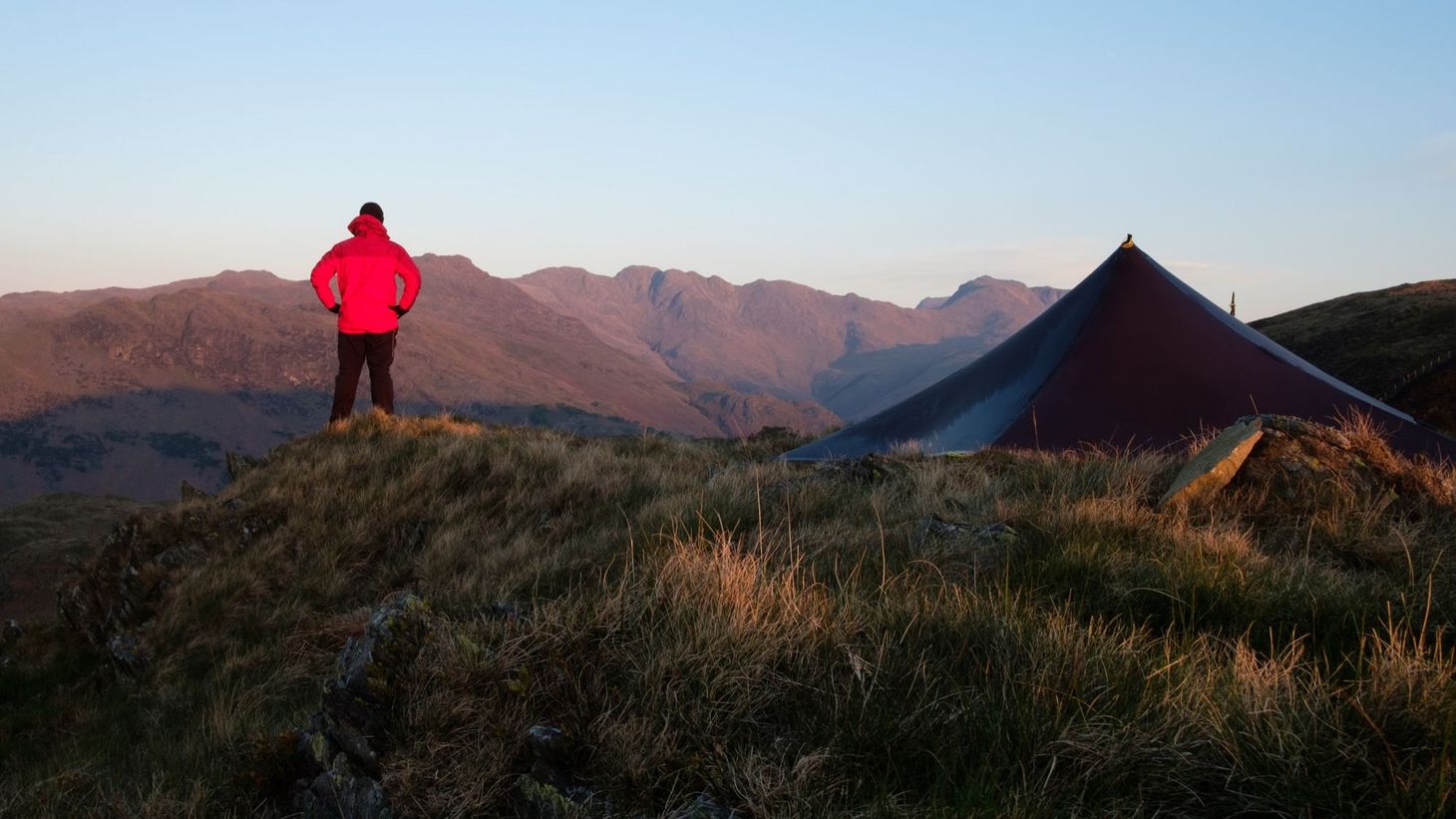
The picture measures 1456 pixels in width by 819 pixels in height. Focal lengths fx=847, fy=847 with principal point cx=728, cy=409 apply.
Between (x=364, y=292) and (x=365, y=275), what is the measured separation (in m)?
0.21

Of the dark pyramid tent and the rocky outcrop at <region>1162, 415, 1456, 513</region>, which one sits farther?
the dark pyramid tent

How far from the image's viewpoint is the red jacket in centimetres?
1022

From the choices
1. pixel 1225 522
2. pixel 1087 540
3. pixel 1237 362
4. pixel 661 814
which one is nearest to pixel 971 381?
pixel 1237 362

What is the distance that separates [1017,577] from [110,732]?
5087 millimetres

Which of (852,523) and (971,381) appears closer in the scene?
(852,523)

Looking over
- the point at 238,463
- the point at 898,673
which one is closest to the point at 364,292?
the point at 238,463

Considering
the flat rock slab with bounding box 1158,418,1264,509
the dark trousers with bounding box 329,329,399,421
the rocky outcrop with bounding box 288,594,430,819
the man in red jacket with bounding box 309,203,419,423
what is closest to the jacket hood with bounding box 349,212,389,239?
the man in red jacket with bounding box 309,203,419,423

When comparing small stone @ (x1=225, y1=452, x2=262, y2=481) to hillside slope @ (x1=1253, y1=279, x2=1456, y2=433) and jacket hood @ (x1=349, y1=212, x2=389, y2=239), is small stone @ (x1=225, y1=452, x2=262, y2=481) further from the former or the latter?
hillside slope @ (x1=1253, y1=279, x2=1456, y2=433)

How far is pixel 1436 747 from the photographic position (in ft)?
6.39

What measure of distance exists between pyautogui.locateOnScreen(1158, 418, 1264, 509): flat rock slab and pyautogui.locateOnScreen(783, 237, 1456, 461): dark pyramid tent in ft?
8.55

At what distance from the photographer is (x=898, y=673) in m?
2.50

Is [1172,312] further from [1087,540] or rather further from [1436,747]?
[1436,747]

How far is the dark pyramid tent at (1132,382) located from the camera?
329 inches

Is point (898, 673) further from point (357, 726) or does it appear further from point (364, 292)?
point (364, 292)
